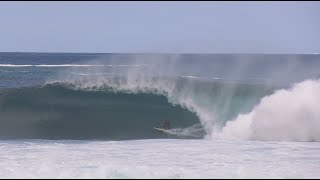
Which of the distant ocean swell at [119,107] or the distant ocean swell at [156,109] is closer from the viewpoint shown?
the distant ocean swell at [156,109]

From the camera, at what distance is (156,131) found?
50.0 feet

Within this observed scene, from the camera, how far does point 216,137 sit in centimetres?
1382

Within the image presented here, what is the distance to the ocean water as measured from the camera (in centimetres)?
909

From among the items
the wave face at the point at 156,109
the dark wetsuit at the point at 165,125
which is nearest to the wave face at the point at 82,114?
the wave face at the point at 156,109

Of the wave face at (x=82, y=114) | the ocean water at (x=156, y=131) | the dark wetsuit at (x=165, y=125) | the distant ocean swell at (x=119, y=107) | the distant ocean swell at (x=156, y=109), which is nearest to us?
the ocean water at (x=156, y=131)

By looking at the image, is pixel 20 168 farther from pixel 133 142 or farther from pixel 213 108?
pixel 213 108

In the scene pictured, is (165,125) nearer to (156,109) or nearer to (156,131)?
(156,131)

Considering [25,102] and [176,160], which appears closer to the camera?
[176,160]

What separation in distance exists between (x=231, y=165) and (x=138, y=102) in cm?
926

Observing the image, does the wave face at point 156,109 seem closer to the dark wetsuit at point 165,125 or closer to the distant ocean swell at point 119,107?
the distant ocean swell at point 119,107

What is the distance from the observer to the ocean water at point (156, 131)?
9.09m

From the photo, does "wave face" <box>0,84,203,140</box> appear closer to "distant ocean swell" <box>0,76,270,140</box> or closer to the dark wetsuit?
"distant ocean swell" <box>0,76,270,140</box>

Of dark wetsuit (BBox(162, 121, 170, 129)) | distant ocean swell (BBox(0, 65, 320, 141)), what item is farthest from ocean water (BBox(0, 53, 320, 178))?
dark wetsuit (BBox(162, 121, 170, 129))

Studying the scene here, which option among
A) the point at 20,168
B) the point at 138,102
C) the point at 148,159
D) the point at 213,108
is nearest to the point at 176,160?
the point at 148,159
